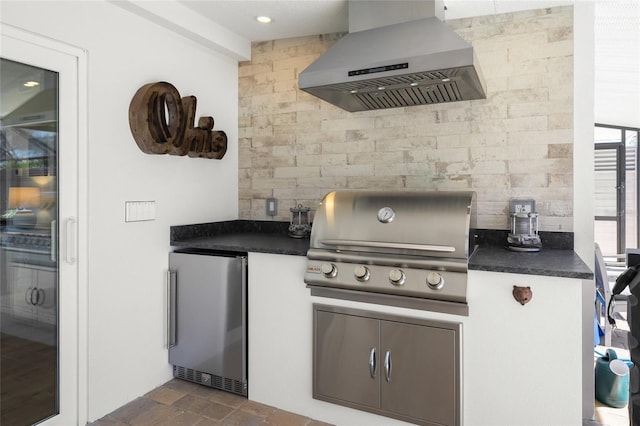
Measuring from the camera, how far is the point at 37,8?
1907 millimetres

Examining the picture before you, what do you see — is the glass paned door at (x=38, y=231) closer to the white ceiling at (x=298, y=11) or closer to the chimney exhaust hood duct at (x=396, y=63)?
the white ceiling at (x=298, y=11)

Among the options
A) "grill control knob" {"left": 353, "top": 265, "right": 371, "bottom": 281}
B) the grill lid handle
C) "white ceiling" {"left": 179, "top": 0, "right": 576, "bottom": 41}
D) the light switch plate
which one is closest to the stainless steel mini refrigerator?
the light switch plate

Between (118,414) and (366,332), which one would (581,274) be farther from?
(118,414)

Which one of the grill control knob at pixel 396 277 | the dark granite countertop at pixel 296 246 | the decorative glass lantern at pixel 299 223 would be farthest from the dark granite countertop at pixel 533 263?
the decorative glass lantern at pixel 299 223

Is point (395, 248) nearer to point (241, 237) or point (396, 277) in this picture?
point (396, 277)

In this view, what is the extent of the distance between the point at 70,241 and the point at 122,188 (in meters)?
0.41

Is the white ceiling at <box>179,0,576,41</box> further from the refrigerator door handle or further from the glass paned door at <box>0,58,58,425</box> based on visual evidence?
the refrigerator door handle

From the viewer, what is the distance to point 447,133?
8.64 ft

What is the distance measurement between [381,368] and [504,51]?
1.96 metres

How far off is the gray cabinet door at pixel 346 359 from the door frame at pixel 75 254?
1.22m

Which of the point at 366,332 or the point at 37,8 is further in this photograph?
the point at 366,332

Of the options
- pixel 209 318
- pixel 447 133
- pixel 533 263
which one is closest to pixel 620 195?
pixel 447 133

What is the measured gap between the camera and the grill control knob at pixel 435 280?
188 cm

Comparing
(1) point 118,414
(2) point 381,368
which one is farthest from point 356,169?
(1) point 118,414
